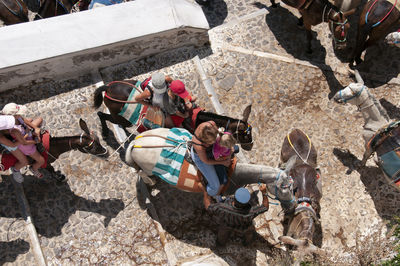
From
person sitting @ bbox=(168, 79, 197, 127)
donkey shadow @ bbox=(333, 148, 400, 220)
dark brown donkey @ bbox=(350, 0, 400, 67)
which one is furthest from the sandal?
dark brown donkey @ bbox=(350, 0, 400, 67)

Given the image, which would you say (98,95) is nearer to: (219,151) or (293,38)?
(219,151)

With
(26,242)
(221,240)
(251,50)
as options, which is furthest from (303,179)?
(26,242)

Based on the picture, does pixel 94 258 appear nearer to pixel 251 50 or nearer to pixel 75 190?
pixel 75 190

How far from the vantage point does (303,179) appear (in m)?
5.45

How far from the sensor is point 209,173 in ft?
16.0

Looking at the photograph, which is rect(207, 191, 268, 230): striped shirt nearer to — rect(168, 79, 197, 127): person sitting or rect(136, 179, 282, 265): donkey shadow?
rect(136, 179, 282, 265): donkey shadow

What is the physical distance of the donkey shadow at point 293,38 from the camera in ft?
25.0

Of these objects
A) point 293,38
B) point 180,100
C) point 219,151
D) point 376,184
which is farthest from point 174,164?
point 293,38

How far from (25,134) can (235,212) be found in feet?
9.72

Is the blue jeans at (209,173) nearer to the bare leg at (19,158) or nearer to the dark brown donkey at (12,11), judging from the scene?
the bare leg at (19,158)

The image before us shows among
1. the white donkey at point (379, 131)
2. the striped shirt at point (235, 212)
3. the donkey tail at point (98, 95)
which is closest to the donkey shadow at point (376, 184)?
the white donkey at point (379, 131)

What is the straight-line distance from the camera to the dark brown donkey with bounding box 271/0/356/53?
681cm

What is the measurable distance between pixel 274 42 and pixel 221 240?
450 cm

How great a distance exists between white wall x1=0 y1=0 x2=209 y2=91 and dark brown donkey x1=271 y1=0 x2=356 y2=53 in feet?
6.65
